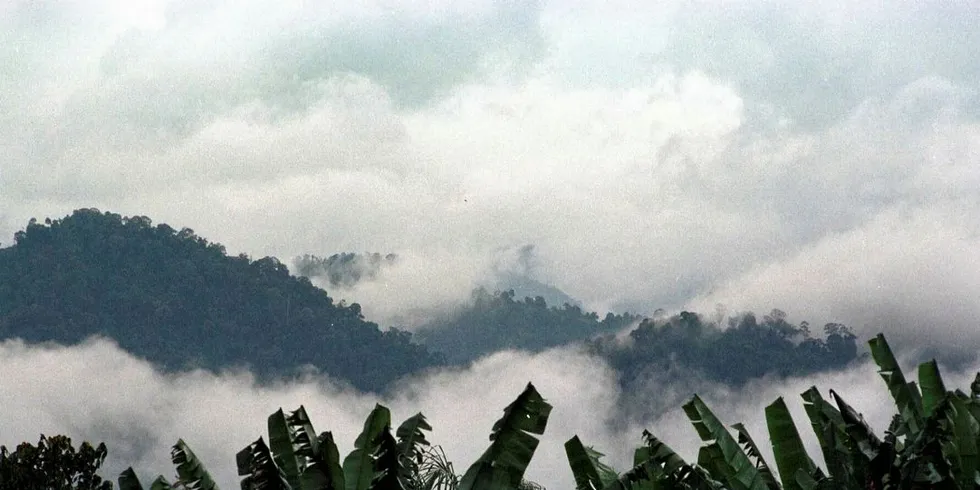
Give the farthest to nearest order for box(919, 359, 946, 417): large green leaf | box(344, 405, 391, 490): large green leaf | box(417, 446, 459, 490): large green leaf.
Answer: box(417, 446, 459, 490): large green leaf, box(919, 359, 946, 417): large green leaf, box(344, 405, 391, 490): large green leaf

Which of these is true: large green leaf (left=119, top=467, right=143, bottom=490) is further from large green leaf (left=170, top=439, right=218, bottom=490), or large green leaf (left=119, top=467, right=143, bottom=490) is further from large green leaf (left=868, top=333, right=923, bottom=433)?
large green leaf (left=868, top=333, right=923, bottom=433)

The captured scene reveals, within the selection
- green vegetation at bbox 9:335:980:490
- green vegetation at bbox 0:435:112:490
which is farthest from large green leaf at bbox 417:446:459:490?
green vegetation at bbox 0:435:112:490

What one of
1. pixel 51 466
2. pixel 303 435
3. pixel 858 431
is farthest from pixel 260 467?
pixel 51 466

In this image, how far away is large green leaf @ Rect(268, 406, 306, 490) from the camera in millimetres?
18797

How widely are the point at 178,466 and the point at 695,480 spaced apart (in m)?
7.24

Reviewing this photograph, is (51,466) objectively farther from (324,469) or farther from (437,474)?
(324,469)

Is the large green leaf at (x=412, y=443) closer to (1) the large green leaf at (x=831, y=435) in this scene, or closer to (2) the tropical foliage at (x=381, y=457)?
(2) the tropical foliage at (x=381, y=457)

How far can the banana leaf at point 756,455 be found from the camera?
2092 cm

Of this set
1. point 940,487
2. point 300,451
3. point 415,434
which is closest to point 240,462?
point 300,451

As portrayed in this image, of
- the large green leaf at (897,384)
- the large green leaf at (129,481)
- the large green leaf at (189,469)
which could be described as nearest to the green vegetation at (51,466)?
the large green leaf at (129,481)

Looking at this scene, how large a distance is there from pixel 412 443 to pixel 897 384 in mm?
7869

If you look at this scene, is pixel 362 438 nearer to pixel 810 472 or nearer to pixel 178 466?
pixel 178 466

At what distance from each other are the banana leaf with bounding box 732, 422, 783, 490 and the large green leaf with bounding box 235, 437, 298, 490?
715 cm

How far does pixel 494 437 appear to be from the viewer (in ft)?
57.7
